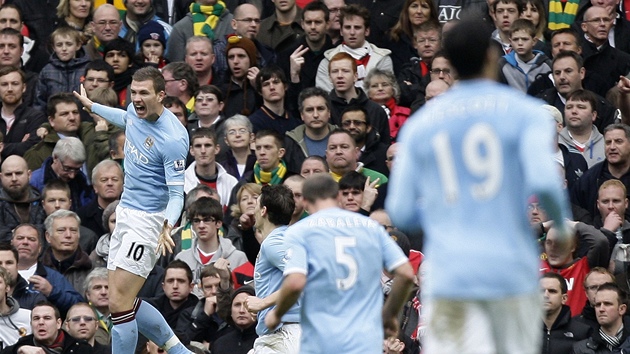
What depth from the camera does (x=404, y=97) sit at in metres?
16.7

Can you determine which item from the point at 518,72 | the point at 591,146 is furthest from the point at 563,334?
the point at 518,72

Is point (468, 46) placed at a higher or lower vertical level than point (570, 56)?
higher

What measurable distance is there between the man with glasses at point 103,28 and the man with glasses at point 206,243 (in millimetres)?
4373

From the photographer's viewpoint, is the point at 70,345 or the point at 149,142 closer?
the point at 149,142

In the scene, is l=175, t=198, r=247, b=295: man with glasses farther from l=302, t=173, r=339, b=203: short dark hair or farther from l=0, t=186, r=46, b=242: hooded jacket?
l=302, t=173, r=339, b=203: short dark hair

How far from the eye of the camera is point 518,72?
16.4 metres

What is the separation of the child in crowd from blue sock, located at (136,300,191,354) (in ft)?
20.5

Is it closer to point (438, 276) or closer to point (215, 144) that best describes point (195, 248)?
point (215, 144)

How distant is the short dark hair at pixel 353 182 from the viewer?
13945 millimetres

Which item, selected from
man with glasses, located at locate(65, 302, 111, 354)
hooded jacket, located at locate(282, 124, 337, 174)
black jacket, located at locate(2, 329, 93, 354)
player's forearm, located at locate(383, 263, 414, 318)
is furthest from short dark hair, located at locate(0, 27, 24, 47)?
player's forearm, located at locate(383, 263, 414, 318)

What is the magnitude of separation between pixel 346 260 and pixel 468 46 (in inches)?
91.9

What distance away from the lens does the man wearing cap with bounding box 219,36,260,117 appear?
16766 millimetres

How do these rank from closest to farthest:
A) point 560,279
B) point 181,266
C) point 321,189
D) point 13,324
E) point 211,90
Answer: point 321,189
point 560,279
point 13,324
point 181,266
point 211,90

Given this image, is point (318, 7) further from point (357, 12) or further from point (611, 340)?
point (611, 340)
